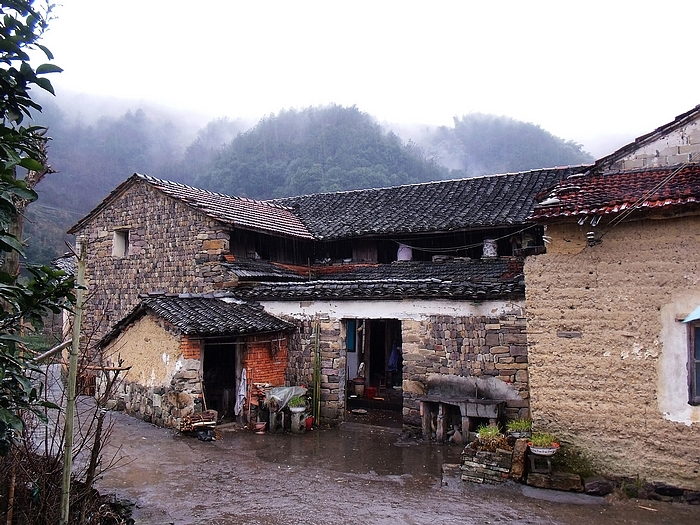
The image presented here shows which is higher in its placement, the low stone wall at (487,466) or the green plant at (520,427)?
the green plant at (520,427)

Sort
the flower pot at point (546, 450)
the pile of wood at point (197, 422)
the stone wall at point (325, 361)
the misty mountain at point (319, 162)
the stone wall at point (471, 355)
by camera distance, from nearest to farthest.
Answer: the flower pot at point (546, 450)
the stone wall at point (471, 355)
the pile of wood at point (197, 422)
the stone wall at point (325, 361)
the misty mountain at point (319, 162)

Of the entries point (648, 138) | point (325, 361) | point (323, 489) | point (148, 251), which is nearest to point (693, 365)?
point (648, 138)

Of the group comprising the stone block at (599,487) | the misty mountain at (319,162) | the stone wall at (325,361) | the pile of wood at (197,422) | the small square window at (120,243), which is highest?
the misty mountain at (319,162)

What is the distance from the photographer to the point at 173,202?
14.1 metres

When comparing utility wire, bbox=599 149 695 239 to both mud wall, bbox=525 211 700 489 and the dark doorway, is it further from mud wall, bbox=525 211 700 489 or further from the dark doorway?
the dark doorway

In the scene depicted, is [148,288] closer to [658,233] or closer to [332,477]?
[332,477]

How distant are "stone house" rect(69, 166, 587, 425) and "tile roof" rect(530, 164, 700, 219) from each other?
2.15 feet

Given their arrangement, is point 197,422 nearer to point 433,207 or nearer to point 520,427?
point 520,427

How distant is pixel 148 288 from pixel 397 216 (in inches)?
280

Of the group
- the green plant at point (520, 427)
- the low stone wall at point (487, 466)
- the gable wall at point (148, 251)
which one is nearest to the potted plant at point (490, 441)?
the low stone wall at point (487, 466)

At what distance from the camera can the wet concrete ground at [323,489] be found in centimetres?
658

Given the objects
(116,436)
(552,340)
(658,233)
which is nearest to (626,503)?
(552,340)

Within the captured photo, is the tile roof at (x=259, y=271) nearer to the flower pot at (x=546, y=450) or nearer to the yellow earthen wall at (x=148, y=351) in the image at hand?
the yellow earthen wall at (x=148, y=351)

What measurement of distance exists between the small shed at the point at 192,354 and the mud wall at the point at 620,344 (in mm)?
5910
